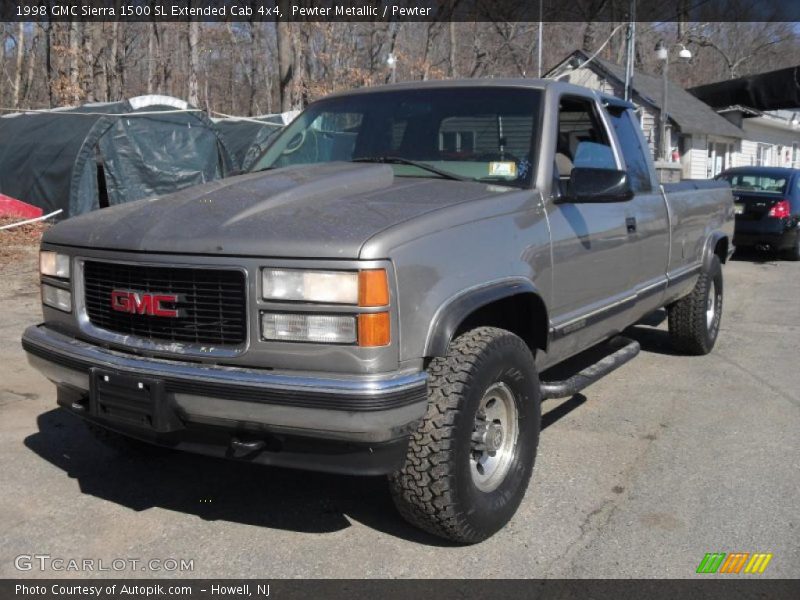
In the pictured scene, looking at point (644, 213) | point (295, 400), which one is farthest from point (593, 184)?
point (295, 400)

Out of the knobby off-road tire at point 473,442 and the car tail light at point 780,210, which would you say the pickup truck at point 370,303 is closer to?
the knobby off-road tire at point 473,442

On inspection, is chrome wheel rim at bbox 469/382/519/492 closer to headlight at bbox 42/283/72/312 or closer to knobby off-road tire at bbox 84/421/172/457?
knobby off-road tire at bbox 84/421/172/457

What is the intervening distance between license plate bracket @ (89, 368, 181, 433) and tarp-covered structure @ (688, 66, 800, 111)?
28744 millimetres

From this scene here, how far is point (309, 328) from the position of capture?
2.85m

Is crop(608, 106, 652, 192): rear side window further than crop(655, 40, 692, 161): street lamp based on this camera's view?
No

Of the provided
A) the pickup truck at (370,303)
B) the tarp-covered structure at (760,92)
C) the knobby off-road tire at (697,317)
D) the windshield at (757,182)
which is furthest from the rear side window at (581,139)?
the tarp-covered structure at (760,92)

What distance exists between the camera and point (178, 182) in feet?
46.1

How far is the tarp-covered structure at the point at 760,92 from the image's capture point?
27453 millimetres

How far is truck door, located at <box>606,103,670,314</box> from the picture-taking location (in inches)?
196

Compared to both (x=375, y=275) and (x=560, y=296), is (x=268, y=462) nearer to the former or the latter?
(x=375, y=275)

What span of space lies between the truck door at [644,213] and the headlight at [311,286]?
100 inches

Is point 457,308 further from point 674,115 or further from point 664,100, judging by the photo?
point 674,115

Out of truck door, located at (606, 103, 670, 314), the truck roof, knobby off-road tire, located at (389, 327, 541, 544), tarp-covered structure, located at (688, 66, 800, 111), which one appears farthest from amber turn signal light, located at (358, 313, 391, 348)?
tarp-covered structure, located at (688, 66, 800, 111)

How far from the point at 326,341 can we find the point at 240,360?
0.35 meters
